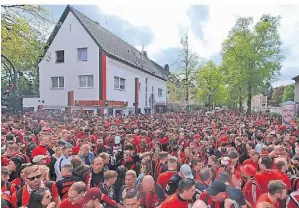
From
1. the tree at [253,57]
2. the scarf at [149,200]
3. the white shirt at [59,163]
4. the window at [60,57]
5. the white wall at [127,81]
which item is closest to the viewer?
the scarf at [149,200]

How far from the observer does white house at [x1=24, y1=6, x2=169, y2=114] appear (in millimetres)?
3797

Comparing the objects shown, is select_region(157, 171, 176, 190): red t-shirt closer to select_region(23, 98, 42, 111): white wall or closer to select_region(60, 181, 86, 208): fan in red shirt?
select_region(60, 181, 86, 208): fan in red shirt

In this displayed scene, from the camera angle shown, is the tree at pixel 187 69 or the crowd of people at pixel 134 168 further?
the tree at pixel 187 69

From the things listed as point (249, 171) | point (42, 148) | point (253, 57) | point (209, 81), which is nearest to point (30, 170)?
point (42, 148)

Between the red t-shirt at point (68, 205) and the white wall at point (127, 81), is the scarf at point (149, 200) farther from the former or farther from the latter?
the white wall at point (127, 81)

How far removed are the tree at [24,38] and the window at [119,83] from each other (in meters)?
1.04

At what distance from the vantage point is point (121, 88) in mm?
4195

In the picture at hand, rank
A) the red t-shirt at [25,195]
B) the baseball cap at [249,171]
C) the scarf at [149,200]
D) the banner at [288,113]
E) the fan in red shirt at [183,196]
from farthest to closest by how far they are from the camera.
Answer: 1. the banner at [288,113]
2. the baseball cap at [249,171]
3. the scarf at [149,200]
4. the red t-shirt at [25,195]
5. the fan in red shirt at [183,196]

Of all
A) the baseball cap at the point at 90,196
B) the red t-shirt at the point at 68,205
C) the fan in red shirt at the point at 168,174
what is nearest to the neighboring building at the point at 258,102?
the fan in red shirt at the point at 168,174

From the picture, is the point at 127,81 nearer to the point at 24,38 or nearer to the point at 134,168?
the point at 134,168

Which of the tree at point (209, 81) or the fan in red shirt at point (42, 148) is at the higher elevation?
the tree at point (209, 81)

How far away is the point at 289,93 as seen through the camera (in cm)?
457

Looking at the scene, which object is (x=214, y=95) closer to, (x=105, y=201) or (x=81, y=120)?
(x=81, y=120)

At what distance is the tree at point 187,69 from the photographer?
376cm
